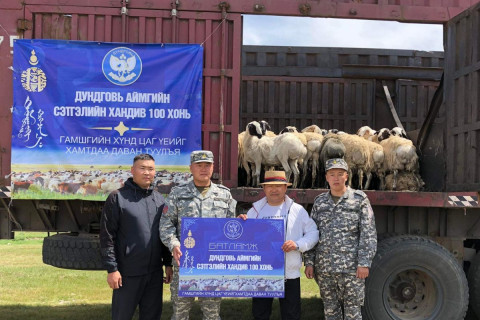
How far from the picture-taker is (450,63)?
5.66 m

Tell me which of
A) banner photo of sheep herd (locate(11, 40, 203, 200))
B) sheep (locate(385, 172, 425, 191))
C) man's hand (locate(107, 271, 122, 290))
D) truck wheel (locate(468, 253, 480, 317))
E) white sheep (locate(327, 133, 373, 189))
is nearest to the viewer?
man's hand (locate(107, 271, 122, 290))

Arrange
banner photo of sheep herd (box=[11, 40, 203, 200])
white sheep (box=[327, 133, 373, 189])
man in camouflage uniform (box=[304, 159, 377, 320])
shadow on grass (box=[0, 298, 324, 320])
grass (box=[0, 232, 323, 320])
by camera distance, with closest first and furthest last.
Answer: man in camouflage uniform (box=[304, 159, 377, 320])
banner photo of sheep herd (box=[11, 40, 203, 200])
white sheep (box=[327, 133, 373, 189])
shadow on grass (box=[0, 298, 324, 320])
grass (box=[0, 232, 323, 320])

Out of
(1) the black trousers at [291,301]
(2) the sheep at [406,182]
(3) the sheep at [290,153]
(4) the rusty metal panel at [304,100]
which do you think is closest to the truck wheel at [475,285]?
(2) the sheep at [406,182]

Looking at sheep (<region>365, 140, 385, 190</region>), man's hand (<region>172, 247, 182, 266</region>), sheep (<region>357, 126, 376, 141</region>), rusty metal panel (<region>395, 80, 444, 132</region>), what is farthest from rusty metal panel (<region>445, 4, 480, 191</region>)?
man's hand (<region>172, 247, 182, 266</region>)

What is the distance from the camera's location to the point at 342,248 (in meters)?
4.22

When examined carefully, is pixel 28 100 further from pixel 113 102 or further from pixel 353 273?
pixel 353 273

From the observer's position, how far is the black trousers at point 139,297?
4090mm

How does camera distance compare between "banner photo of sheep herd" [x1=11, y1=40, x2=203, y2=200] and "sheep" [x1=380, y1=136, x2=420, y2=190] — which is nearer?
"banner photo of sheep herd" [x1=11, y1=40, x2=203, y2=200]

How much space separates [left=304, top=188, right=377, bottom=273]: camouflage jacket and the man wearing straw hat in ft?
0.42

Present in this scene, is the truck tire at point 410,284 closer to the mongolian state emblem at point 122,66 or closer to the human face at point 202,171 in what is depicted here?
the human face at point 202,171

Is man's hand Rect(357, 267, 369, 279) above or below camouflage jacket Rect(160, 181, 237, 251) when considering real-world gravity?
below

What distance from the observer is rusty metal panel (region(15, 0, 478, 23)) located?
5.24m

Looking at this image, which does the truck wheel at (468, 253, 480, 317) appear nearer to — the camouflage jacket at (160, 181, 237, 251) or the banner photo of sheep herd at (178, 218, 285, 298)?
the banner photo of sheep herd at (178, 218, 285, 298)

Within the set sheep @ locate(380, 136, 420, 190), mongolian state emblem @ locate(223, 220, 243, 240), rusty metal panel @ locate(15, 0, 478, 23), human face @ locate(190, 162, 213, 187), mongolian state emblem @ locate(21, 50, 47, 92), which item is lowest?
mongolian state emblem @ locate(223, 220, 243, 240)
